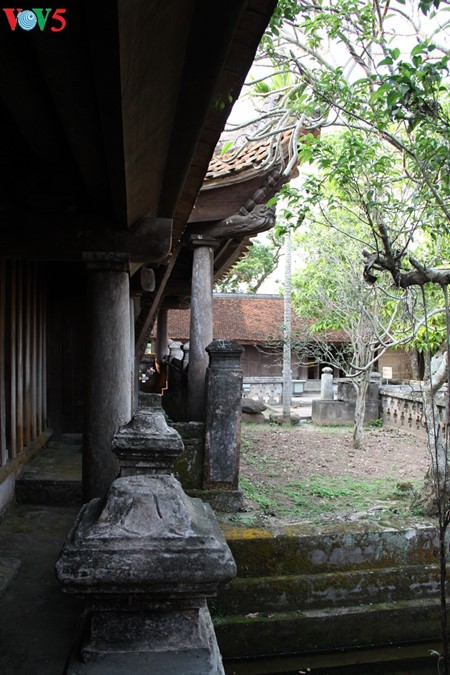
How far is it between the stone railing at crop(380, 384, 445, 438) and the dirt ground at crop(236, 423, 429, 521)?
0.73 feet

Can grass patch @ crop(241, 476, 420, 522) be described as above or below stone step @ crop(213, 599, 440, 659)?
above

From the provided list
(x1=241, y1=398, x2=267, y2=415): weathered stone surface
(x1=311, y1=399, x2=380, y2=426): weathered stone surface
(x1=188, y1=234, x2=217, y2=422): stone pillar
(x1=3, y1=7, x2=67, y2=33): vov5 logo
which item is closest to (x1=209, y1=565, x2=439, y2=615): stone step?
(x1=188, y1=234, x2=217, y2=422): stone pillar

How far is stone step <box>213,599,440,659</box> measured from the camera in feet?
14.8

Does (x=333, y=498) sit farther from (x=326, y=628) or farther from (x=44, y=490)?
(x=44, y=490)

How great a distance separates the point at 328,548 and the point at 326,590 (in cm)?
33

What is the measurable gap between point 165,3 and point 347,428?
13214 mm

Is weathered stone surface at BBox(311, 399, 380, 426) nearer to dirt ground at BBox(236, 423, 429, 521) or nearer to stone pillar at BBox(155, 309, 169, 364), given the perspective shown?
dirt ground at BBox(236, 423, 429, 521)

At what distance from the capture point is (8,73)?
2.17m

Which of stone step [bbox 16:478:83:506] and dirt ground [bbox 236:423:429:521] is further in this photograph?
dirt ground [bbox 236:423:429:521]

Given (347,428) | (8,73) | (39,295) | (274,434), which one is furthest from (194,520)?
(347,428)

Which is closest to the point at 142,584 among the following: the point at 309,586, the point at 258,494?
the point at 309,586

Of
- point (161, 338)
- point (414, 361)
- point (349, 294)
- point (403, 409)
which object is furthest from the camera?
point (414, 361)

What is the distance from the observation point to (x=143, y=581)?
5.96ft

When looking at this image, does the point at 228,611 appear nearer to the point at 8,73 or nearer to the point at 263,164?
the point at 8,73
